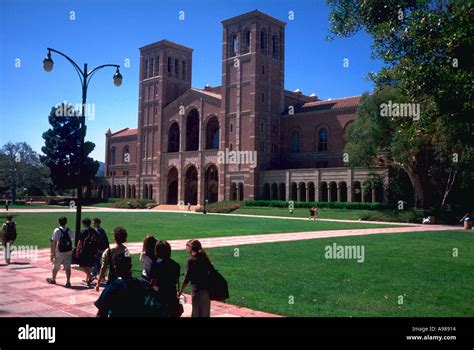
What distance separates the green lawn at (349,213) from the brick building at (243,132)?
3.83 meters

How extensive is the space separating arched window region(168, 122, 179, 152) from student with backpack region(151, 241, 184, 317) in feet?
209

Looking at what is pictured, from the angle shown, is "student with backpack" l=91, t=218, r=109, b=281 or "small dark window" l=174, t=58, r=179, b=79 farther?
"small dark window" l=174, t=58, r=179, b=79

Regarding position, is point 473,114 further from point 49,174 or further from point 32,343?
point 49,174

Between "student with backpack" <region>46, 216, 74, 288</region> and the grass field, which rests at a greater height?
"student with backpack" <region>46, 216, 74, 288</region>

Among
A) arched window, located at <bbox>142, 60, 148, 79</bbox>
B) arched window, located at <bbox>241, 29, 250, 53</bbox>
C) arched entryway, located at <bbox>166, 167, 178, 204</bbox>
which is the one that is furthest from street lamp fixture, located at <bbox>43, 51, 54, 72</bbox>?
arched window, located at <bbox>142, 60, 148, 79</bbox>

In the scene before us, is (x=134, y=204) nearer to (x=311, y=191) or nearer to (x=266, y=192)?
(x=266, y=192)

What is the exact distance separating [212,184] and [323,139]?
17.8 meters

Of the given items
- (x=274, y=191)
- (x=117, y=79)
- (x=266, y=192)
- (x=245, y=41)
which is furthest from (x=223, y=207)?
(x=117, y=79)

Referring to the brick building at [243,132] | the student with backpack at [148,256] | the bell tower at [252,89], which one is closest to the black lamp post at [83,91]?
the student with backpack at [148,256]

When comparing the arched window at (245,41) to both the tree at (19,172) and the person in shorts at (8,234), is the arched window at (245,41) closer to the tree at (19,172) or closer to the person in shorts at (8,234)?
the tree at (19,172)

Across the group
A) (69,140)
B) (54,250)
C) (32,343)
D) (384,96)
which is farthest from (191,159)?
(32,343)

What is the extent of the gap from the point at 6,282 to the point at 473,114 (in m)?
12.2

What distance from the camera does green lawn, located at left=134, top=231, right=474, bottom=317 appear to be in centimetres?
776

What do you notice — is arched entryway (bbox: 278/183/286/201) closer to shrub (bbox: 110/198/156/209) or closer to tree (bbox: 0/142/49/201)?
shrub (bbox: 110/198/156/209)
